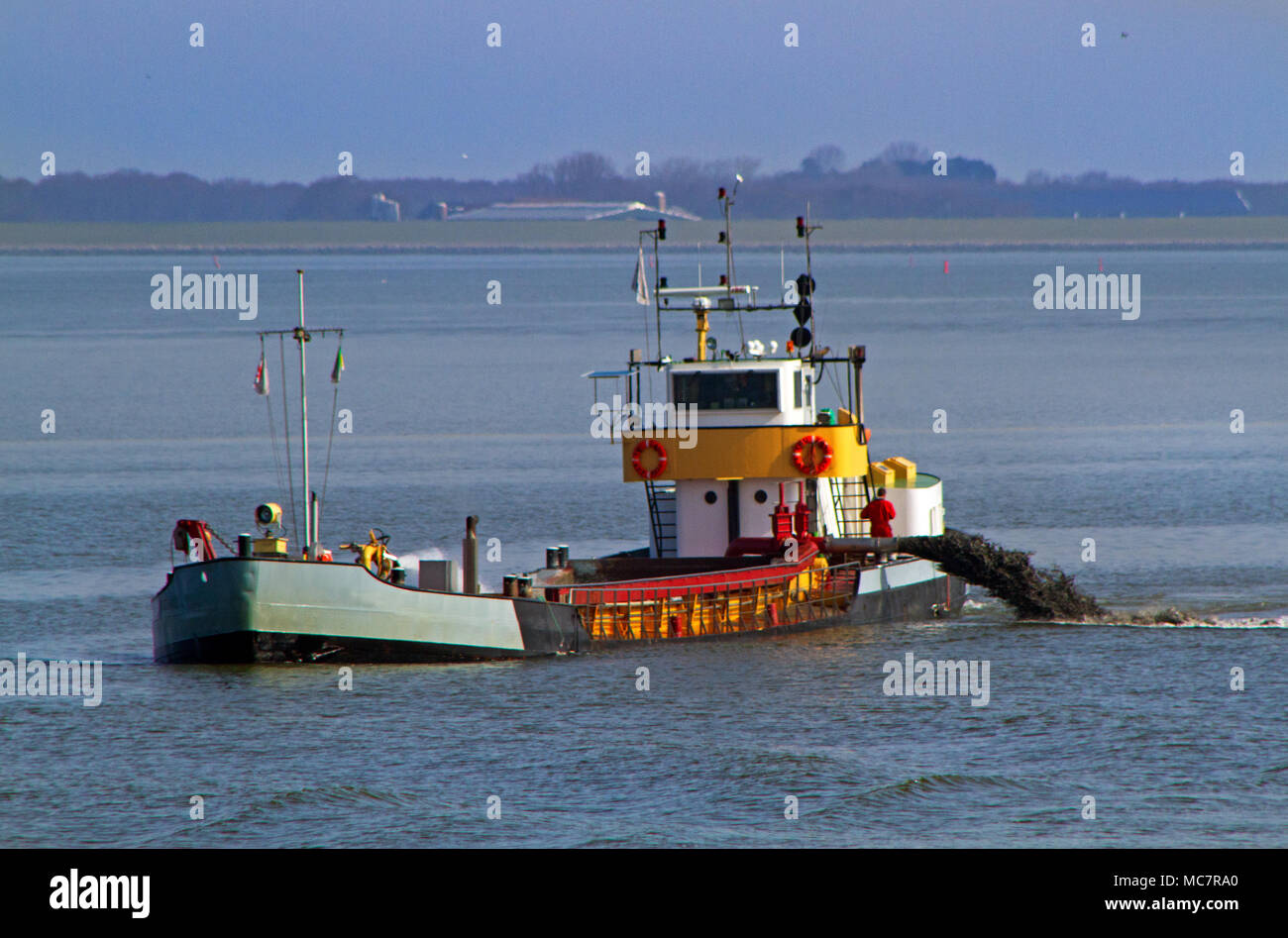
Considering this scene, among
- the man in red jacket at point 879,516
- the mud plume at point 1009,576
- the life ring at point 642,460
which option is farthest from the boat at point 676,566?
the mud plume at point 1009,576

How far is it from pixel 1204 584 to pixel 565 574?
1558cm

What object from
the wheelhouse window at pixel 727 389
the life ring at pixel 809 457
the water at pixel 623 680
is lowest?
the water at pixel 623 680

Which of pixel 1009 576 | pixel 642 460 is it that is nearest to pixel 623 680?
pixel 642 460

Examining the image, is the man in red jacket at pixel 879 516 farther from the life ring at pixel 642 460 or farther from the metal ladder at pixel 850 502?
the life ring at pixel 642 460

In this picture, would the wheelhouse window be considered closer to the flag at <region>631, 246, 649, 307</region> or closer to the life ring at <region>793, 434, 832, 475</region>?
the life ring at <region>793, 434, 832, 475</region>

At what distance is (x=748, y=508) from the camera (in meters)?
35.4

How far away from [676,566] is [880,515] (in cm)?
513

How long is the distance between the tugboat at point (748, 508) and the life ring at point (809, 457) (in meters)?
→ 0.03

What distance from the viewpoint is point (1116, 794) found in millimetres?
22391

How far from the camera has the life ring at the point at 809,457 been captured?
34.4 meters

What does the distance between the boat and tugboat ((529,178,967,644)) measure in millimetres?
39

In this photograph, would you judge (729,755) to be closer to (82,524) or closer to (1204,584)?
(1204,584)

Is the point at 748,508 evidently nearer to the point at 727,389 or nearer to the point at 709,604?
the point at 727,389
